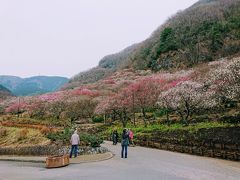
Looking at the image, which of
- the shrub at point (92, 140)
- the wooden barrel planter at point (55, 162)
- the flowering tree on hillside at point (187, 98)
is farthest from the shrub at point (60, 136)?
the flowering tree on hillside at point (187, 98)

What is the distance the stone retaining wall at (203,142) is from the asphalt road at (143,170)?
87cm

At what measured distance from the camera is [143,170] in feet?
63.4

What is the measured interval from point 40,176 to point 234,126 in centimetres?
1869

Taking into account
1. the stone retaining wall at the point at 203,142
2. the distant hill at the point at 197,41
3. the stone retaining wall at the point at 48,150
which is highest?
the distant hill at the point at 197,41

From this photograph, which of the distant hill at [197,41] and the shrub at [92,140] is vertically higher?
the distant hill at [197,41]

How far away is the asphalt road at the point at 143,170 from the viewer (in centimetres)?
1742

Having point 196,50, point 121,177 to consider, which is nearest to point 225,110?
point 121,177

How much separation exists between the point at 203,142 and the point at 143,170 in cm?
820

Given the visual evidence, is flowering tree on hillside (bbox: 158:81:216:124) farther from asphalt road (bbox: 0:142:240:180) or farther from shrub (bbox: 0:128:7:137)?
shrub (bbox: 0:128:7:137)

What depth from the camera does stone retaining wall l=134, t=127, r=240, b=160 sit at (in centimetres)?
2347

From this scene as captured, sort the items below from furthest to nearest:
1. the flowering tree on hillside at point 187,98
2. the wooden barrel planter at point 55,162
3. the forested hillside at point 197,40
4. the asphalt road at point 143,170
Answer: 1. the forested hillside at point 197,40
2. the flowering tree on hillside at point 187,98
3. the wooden barrel planter at point 55,162
4. the asphalt road at point 143,170

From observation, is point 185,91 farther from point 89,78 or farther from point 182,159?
point 89,78

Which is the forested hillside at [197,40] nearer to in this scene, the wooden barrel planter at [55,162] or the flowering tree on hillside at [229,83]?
the flowering tree on hillside at [229,83]

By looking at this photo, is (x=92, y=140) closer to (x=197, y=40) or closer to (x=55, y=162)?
(x=55, y=162)
